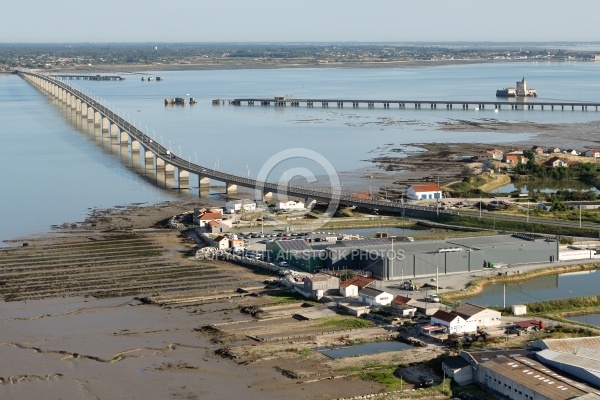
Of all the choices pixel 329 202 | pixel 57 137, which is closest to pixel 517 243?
pixel 329 202

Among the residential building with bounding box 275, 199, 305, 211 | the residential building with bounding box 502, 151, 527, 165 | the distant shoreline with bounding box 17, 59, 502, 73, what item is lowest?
the distant shoreline with bounding box 17, 59, 502, 73

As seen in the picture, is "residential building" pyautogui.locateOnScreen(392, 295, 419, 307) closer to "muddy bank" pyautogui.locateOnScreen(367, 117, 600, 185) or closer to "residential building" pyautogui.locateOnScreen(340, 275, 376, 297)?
"residential building" pyautogui.locateOnScreen(340, 275, 376, 297)

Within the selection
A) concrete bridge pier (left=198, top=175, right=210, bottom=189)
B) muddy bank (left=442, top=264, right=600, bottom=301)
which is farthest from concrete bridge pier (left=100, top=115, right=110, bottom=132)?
muddy bank (left=442, top=264, right=600, bottom=301)

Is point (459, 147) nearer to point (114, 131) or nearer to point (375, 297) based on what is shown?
point (114, 131)

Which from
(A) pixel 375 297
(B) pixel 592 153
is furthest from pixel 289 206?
(B) pixel 592 153

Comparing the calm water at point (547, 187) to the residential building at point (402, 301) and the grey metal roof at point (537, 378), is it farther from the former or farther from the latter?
the grey metal roof at point (537, 378)

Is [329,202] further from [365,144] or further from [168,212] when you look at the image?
[365,144]

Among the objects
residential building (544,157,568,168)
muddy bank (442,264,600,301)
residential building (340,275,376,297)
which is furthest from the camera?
residential building (544,157,568,168)
